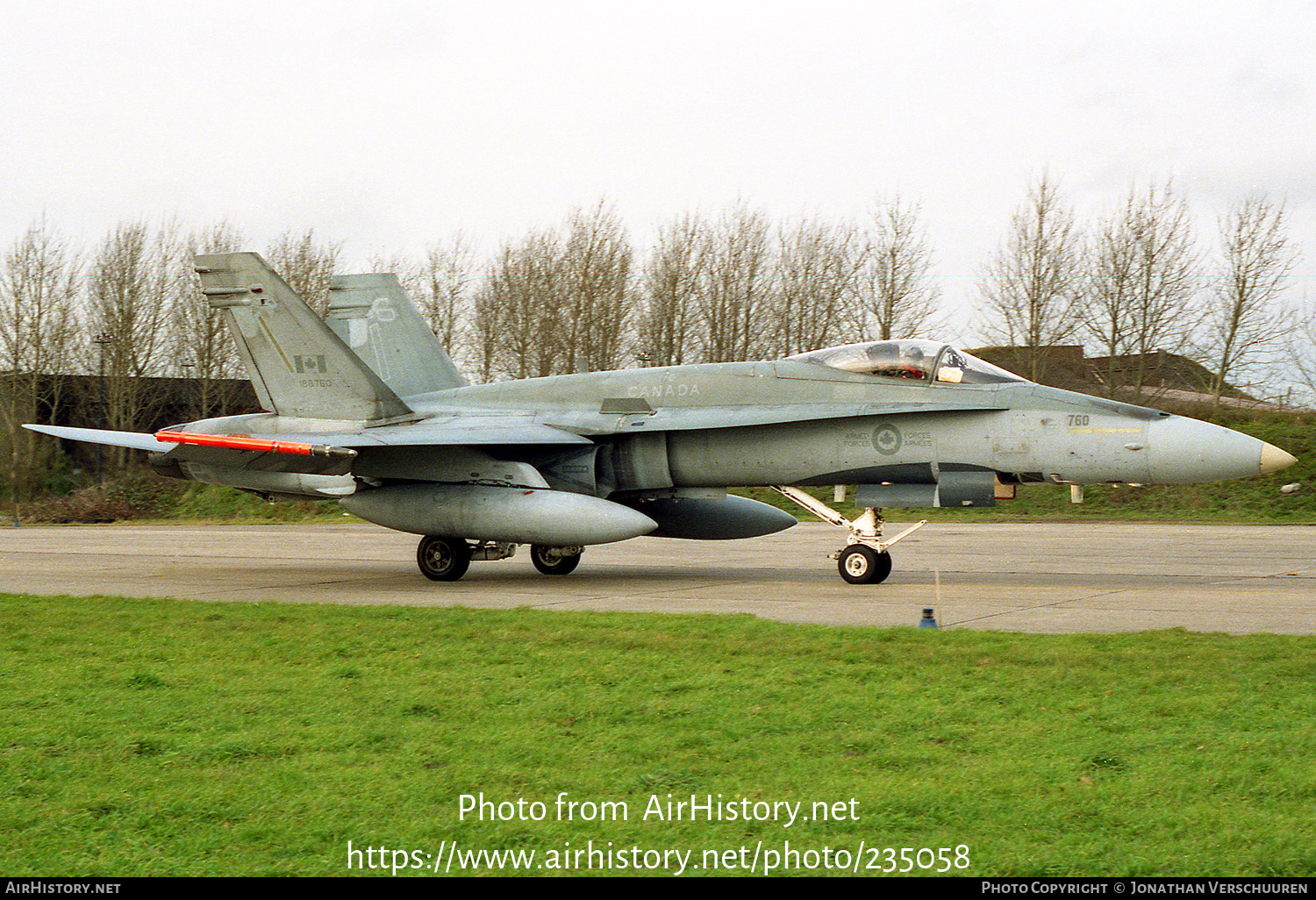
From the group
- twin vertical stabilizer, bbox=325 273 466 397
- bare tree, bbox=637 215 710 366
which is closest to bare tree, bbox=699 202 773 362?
bare tree, bbox=637 215 710 366

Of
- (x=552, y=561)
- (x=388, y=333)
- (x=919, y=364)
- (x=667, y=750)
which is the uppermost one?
(x=388, y=333)

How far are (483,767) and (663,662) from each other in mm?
2835

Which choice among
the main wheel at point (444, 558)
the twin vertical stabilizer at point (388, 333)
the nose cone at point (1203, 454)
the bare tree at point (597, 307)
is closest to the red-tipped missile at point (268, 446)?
the main wheel at point (444, 558)

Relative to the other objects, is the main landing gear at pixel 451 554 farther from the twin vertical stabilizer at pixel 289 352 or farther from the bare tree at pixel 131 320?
the bare tree at pixel 131 320

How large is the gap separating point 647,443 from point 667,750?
9428mm

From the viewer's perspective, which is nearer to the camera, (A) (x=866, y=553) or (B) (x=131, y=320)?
(A) (x=866, y=553)

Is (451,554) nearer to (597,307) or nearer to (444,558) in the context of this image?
(444,558)

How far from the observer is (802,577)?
1495 centimetres

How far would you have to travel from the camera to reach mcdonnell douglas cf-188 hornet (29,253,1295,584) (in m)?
12.7

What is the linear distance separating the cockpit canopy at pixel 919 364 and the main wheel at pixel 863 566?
2040 millimetres

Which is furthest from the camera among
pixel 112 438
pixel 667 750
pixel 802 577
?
pixel 112 438

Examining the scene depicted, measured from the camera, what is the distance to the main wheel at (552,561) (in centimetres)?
1598

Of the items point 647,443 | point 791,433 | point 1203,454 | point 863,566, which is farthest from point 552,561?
point 1203,454

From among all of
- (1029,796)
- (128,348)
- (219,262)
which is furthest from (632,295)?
(1029,796)
